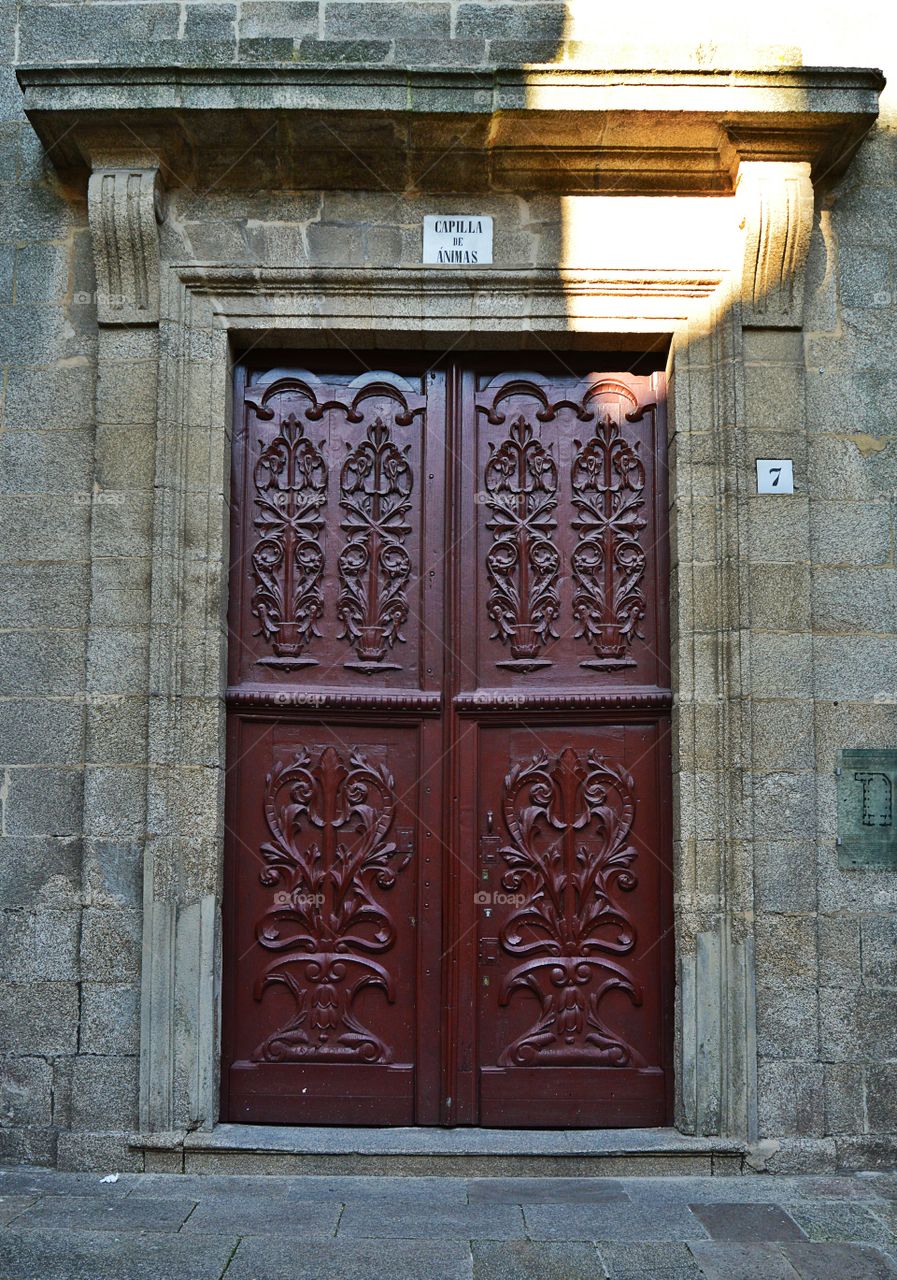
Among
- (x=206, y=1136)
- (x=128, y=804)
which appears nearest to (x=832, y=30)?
(x=128, y=804)

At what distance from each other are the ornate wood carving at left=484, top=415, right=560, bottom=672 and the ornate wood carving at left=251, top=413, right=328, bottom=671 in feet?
2.24

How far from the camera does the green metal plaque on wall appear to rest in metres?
4.47

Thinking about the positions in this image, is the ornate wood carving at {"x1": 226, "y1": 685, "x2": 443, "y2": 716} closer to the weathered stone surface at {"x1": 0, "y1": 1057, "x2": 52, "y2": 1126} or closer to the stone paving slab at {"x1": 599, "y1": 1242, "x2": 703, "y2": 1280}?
the weathered stone surface at {"x1": 0, "y1": 1057, "x2": 52, "y2": 1126}

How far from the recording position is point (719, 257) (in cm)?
467

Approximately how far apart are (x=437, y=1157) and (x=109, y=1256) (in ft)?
3.99

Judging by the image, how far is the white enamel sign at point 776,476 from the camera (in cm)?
457

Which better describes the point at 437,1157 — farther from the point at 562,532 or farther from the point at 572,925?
the point at 562,532

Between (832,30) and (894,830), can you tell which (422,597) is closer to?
(894,830)

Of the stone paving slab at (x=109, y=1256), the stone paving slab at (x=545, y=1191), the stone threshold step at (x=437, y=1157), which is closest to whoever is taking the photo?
the stone paving slab at (x=109, y=1256)

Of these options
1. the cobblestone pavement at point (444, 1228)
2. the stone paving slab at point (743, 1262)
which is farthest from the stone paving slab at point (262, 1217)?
the stone paving slab at point (743, 1262)

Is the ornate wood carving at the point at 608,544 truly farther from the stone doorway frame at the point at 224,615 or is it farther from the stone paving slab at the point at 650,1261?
the stone paving slab at the point at 650,1261

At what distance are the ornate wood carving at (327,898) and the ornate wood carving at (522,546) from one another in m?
0.74

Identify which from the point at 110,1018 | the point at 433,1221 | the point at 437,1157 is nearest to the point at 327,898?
the point at 110,1018

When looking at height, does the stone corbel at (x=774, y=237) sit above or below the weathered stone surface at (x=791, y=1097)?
above
